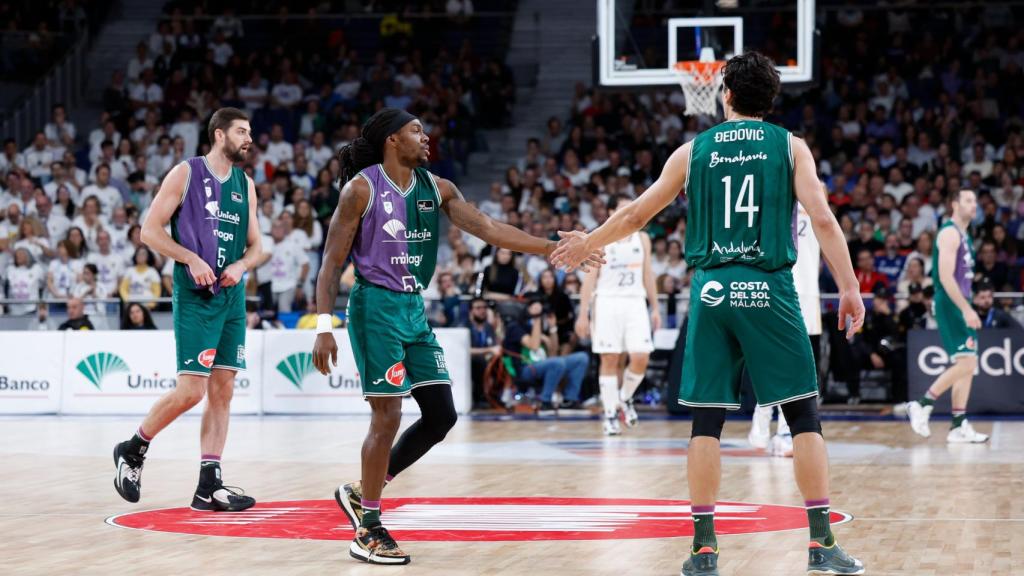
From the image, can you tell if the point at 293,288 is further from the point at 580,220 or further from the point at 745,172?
the point at 745,172

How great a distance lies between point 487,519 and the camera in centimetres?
748

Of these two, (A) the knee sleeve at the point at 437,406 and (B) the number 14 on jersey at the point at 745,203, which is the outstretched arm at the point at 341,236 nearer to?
(A) the knee sleeve at the point at 437,406

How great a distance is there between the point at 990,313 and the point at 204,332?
1030cm

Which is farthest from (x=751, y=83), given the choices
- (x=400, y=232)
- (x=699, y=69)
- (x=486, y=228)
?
(x=699, y=69)

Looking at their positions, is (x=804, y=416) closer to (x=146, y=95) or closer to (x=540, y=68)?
(x=540, y=68)

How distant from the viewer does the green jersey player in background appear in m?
5.71

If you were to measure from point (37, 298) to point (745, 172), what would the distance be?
1485 centimetres

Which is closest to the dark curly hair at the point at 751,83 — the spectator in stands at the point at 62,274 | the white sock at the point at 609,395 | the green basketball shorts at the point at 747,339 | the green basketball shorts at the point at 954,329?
the green basketball shorts at the point at 747,339

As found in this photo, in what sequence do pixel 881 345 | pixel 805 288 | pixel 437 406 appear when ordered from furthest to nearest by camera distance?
pixel 881 345 → pixel 805 288 → pixel 437 406

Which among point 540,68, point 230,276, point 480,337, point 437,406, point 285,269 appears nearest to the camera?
point 437,406

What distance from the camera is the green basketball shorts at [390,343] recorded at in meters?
6.48

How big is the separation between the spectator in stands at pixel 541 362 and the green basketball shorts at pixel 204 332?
8.23 metres

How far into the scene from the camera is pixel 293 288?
19.3 meters

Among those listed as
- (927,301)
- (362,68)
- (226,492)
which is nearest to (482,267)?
(927,301)
